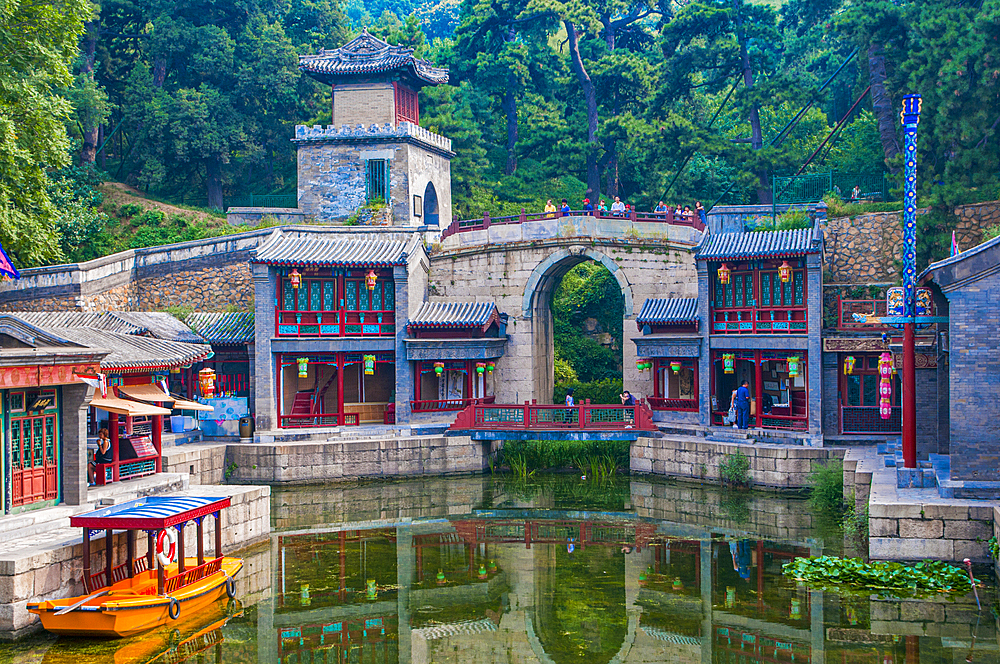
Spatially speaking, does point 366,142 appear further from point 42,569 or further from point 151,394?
point 42,569

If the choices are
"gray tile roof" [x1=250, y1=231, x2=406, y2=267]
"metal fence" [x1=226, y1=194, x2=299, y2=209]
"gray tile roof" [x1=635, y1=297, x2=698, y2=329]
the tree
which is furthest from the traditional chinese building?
"metal fence" [x1=226, y1=194, x2=299, y2=209]

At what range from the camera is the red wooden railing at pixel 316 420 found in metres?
31.0

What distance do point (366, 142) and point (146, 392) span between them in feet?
74.3

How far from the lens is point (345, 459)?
29.6 metres

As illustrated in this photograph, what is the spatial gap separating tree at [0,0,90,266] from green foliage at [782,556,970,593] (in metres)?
19.5

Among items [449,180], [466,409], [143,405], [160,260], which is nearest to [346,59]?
[449,180]

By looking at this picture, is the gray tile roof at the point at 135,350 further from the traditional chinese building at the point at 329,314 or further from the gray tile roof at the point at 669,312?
the gray tile roof at the point at 669,312

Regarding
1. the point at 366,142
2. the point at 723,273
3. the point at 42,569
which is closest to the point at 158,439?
the point at 42,569

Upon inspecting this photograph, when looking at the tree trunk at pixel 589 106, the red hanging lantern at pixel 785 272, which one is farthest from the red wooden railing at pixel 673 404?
the tree trunk at pixel 589 106

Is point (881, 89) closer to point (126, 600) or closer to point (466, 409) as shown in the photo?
point (466, 409)

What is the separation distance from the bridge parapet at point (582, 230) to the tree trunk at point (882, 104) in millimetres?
7807

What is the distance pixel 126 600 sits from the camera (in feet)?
51.3

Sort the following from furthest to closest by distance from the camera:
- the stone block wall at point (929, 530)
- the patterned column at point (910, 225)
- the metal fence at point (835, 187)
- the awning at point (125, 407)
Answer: the metal fence at point (835, 187)
the awning at point (125, 407)
the patterned column at point (910, 225)
the stone block wall at point (929, 530)

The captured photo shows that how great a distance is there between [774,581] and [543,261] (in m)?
17.6
